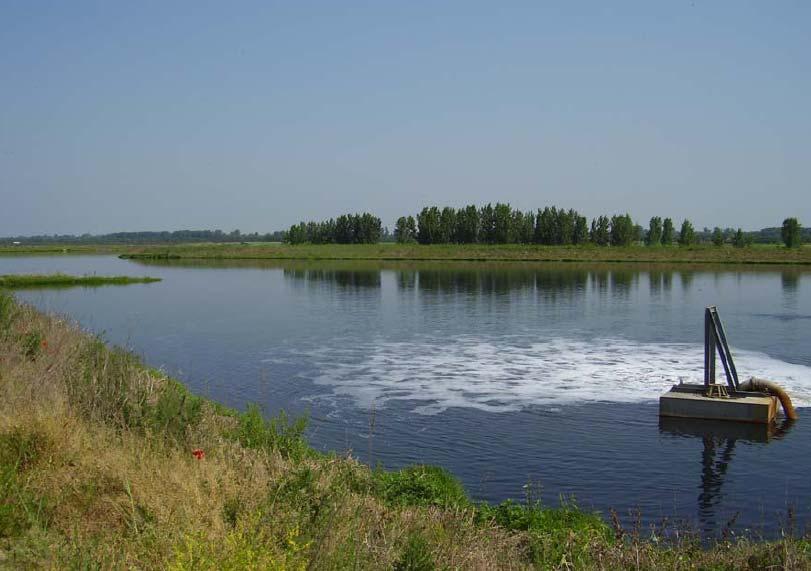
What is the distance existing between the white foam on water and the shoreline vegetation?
9.27 m

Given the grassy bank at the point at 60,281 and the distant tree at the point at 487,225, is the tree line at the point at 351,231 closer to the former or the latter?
the distant tree at the point at 487,225

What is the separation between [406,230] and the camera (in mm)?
159000

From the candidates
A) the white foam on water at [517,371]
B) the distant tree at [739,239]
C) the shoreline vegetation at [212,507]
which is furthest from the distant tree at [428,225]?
the shoreline vegetation at [212,507]

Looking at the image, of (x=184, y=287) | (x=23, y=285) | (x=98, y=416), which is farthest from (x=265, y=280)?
(x=98, y=416)

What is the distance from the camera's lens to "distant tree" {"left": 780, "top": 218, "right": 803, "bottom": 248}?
129225 millimetres

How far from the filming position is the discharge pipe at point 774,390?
19.9m

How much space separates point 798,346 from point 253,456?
1074 inches

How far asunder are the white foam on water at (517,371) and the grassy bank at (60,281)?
143 ft

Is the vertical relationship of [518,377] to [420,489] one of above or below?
below

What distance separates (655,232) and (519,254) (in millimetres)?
52722

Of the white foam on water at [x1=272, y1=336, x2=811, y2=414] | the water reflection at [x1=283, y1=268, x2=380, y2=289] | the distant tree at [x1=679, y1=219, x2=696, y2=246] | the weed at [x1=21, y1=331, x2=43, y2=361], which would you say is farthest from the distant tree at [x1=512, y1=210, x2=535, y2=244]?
the weed at [x1=21, y1=331, x2=43, y2=361]

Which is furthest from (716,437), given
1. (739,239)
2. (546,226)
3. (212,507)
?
(739,239)

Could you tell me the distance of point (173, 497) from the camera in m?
7.25

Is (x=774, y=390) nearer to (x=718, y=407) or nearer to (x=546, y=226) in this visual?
(x=718, y=407)
